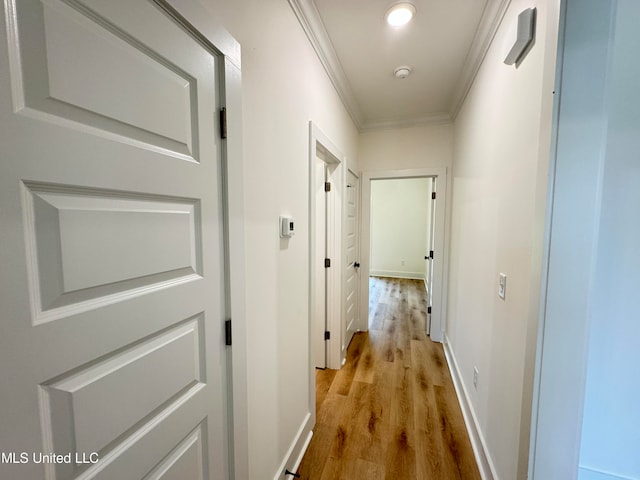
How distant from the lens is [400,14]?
1538 mm

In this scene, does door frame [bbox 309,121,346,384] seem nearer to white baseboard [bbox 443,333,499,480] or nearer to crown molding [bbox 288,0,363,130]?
crown molding [bbox 288,0,363,130]

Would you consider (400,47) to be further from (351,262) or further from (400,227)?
(400,227)

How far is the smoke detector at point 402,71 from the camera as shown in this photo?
2096mm

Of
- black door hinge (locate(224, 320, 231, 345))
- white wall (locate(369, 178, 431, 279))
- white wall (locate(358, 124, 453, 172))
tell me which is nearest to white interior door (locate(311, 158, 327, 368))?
white wall (locate(358, 124, 453, 172))

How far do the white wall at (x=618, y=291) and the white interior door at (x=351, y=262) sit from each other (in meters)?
1.87

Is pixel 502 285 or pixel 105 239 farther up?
pixel 105 239

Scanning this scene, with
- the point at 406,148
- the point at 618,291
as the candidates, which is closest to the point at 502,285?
the point at 618,291

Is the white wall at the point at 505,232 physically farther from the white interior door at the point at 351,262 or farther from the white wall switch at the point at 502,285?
the white interior door at the point at 351,262

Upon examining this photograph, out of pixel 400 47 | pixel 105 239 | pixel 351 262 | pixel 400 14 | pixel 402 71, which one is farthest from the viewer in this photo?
pixel 351 262

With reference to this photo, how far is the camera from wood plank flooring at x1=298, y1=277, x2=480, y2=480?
158 centimetres

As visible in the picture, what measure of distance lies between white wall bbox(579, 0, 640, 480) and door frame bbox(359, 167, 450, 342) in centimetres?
209

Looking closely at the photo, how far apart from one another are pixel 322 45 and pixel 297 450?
8.51 feet

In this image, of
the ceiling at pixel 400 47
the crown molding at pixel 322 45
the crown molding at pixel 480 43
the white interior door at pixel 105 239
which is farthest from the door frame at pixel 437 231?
the white interior door at pixel 105 239

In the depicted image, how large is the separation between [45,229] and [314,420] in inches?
77.8
